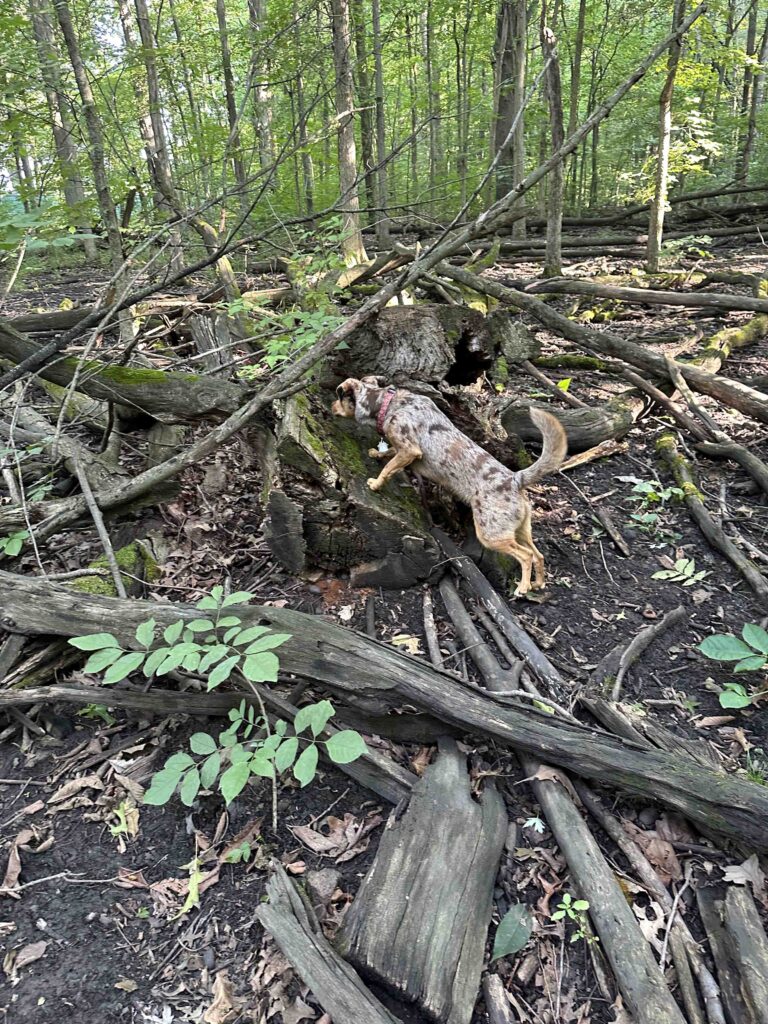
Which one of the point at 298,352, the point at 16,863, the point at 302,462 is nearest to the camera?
the point at 16,863

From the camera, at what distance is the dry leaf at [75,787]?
118 inches

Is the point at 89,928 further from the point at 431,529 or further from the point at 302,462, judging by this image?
the point at 431,529

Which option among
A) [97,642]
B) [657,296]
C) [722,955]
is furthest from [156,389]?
[657,296]

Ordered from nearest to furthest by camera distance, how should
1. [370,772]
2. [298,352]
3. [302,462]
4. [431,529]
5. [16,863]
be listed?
1. [16,863]
2. [370,772]
3. [302,462]
4. [431,529]
5. [298,352]

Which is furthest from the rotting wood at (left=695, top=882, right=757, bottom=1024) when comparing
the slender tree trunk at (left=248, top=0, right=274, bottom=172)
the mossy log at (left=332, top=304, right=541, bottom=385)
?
the slender tree trunk at (left=248, top=0, right=274, bottom=172)

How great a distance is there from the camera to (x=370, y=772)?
2.96 meters

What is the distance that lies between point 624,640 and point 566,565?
0.81 meters

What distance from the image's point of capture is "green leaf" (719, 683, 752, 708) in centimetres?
303

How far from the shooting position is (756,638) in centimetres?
293

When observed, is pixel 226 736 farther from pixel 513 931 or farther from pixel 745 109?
pixel 745 109

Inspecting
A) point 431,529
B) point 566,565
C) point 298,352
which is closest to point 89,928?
point 431,529

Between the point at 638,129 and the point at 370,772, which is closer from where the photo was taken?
the point at 370,772

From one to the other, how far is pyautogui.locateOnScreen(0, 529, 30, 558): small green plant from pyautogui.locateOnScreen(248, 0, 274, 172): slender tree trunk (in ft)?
9.61

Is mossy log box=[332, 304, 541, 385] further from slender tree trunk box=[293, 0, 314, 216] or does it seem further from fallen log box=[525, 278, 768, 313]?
fallen log box=[525, 278, 768, 313]
